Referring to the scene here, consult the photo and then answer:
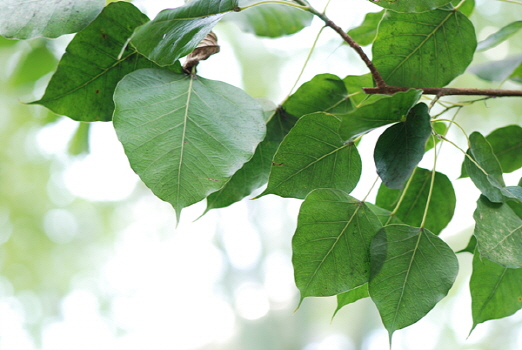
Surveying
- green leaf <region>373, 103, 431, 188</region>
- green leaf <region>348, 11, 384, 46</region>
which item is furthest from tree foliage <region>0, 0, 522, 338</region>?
green leaf <region>348, 11, 384, 46</region>

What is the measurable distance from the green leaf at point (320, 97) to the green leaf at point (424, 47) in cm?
4

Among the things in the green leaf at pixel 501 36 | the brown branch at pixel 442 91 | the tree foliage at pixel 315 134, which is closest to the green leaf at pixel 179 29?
the tree foliage at pixel 315 134

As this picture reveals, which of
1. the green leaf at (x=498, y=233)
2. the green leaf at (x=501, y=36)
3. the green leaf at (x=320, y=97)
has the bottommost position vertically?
the green leaf at (x=498, y=233)

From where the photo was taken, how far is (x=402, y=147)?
245 millimetres

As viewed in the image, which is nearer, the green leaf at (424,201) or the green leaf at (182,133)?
the green leaf at (182,133)

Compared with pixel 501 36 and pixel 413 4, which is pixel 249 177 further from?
pixel 501 36

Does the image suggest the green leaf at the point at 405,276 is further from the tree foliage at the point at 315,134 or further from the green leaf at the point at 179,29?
the green leaf at the point at 179,29

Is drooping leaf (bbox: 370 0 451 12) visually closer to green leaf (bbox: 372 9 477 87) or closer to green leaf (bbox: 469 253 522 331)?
green leaf (bbox: 372 9 477 87)

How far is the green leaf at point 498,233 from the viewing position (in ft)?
0.87

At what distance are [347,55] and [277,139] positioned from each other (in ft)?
8.42

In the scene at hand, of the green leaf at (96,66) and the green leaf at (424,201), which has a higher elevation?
the green leaf at (96,66)

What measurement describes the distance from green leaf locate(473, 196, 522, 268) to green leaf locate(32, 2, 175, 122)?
0.24 meters

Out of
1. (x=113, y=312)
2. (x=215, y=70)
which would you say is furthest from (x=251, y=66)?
(x=113, y=312)

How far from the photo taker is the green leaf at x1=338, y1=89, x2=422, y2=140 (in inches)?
8.7
